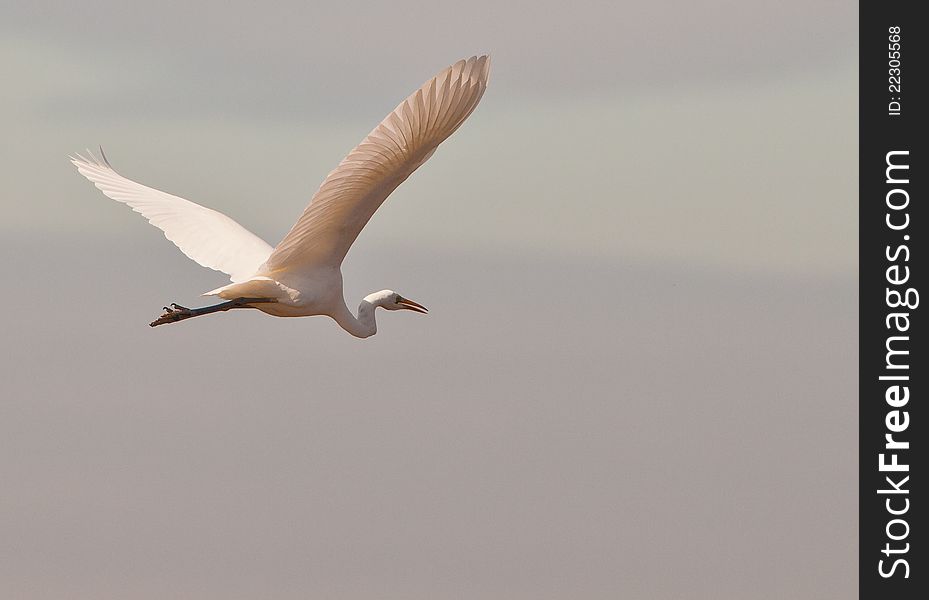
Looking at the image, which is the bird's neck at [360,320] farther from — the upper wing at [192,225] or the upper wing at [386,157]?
the upper wing at [386,157]

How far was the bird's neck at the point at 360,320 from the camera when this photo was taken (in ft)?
64.1

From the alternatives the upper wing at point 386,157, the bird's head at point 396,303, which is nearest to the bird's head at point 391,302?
the bird's head at point 396,303

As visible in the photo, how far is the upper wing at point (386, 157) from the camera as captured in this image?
15.1 metres

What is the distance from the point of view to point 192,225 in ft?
68.6

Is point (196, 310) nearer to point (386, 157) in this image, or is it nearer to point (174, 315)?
point (174, 315)

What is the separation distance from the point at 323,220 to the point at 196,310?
119 inches

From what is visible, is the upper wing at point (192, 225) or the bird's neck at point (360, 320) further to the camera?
the upper wing at point (192, 225)

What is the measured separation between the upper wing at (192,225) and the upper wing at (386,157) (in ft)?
7.27

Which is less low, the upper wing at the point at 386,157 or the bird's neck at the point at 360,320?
the upper wing at the point at 386,157

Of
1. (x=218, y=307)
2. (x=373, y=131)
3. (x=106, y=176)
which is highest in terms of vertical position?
(x=106, y=176)
